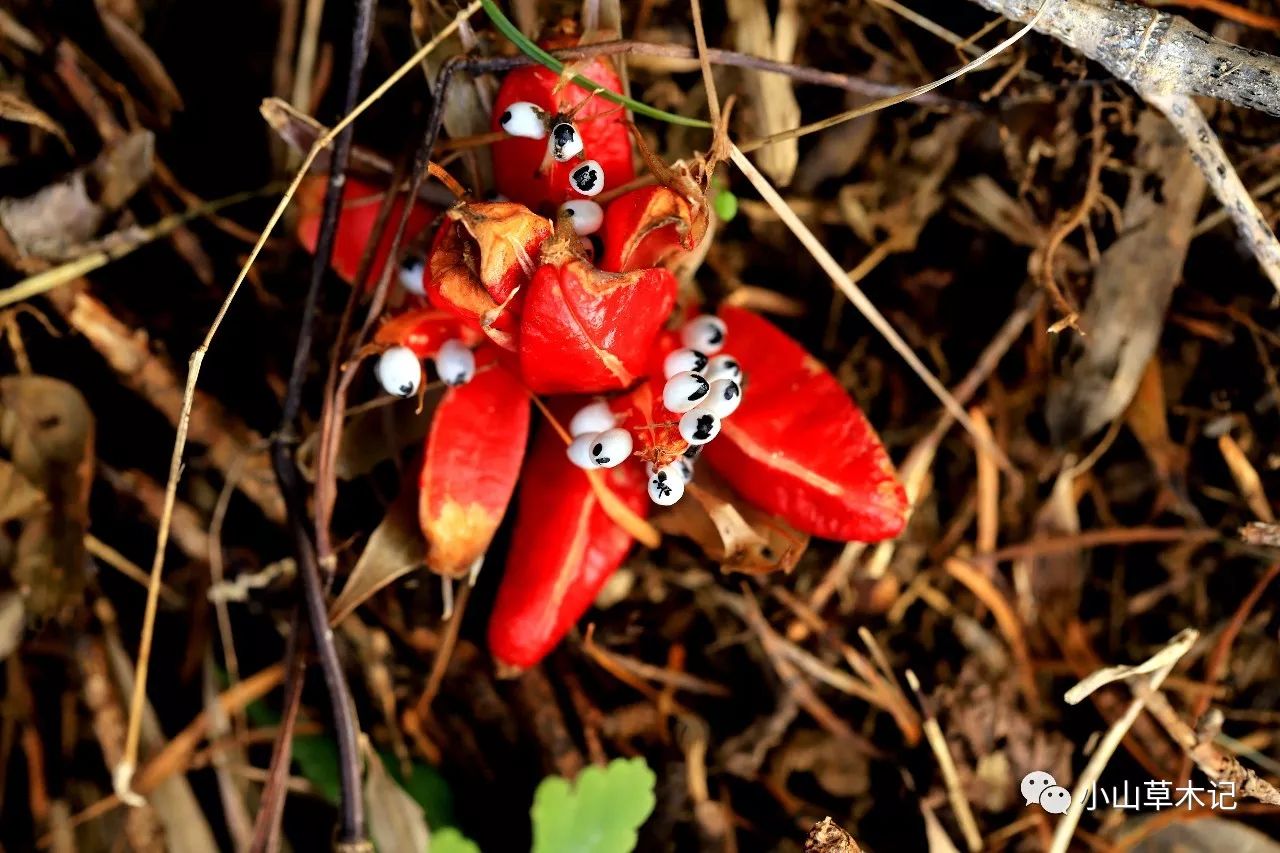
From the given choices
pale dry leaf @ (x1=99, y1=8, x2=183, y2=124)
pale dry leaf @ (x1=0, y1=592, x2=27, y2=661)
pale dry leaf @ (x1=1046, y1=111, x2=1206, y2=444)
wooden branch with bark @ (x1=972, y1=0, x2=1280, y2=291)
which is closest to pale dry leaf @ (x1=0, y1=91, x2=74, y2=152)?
pale dry leaf @ (x1=99, y1=8, x2=183, y2=124)

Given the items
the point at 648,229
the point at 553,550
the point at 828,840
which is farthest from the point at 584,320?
the point at 828,840

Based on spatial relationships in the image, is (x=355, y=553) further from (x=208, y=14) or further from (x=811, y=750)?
(x=208, y=14)

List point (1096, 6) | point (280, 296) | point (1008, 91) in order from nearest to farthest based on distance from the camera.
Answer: point (1096, 6), point (1008, 91), point (280, 296)

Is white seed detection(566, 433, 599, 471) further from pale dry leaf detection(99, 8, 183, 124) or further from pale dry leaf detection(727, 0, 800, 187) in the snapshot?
pale dry leaf detection(99, 8, 183, 124)

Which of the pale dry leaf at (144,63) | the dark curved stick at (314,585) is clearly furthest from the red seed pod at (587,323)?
the pale dry leaf at (144,63)

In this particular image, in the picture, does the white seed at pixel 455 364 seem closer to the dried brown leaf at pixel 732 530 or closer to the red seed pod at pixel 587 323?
the red seed pod at pixel 587 323

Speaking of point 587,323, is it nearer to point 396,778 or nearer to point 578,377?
point 578,377

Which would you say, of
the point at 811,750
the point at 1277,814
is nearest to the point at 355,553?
the point at 811,750
